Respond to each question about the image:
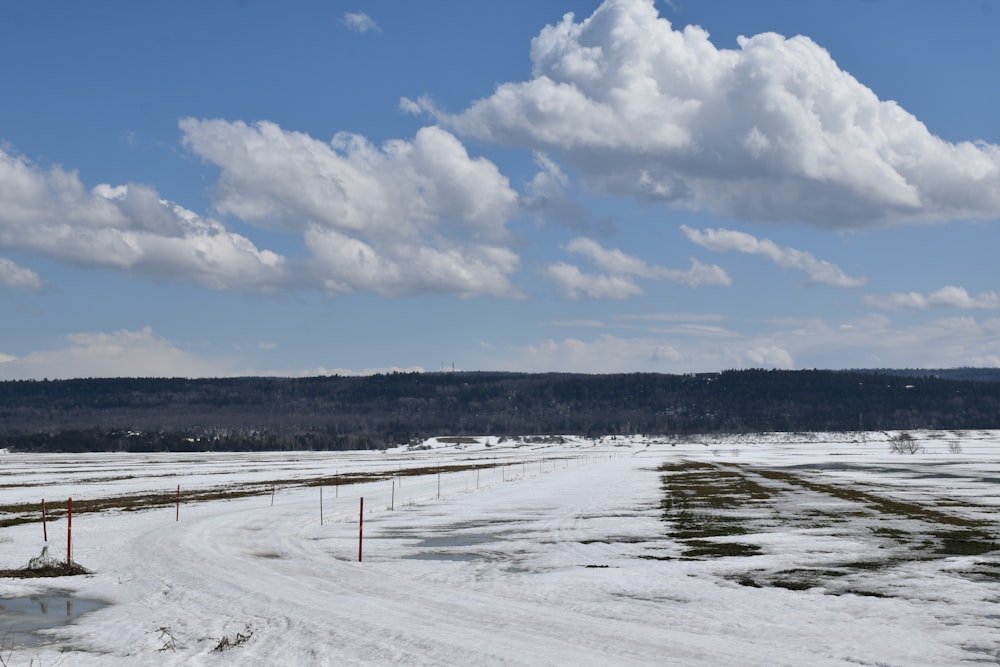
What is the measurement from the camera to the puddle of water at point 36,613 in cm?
1540

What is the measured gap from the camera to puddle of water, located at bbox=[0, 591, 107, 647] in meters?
15.4

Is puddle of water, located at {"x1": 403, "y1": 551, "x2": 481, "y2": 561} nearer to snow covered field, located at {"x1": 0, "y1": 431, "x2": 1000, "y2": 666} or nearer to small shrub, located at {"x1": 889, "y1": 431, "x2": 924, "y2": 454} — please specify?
snow covered field, located at {"x1": 0, "y1": 431, "x2": 1000, "y2": 666}

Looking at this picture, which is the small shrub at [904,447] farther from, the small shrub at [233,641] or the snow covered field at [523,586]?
the small shrub at [233,641]

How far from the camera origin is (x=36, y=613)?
1755 centimetres

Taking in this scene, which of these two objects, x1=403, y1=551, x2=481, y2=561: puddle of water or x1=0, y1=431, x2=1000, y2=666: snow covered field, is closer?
x1=0, y1=431, x2=1000, y2=666: snow covered field

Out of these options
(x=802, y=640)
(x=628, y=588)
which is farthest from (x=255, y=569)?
(x=802, y=640)

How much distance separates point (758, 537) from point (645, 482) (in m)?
36.3

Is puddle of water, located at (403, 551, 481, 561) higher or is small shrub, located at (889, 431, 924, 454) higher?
puddle of water, located at (403, 551, 481, 561)

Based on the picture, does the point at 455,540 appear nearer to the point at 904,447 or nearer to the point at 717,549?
the point at 717,549

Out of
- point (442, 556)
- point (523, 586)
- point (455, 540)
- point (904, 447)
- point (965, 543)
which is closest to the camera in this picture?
point (523, 586)

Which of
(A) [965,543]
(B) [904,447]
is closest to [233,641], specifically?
(A) [965,543]

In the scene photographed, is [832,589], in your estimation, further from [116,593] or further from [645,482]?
[645,482]

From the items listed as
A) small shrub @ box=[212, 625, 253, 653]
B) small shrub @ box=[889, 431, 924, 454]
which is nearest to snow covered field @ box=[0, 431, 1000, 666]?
small shrub @ box=[212, 625, 253, 653]

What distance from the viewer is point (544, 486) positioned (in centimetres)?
6091
